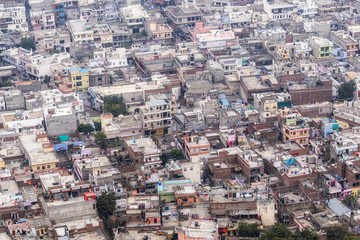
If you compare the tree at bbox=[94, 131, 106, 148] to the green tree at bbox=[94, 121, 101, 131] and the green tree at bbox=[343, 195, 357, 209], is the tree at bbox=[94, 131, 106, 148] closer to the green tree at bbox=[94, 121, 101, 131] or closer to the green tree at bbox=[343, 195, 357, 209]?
the green tree at bbox=[94, 121, 101, 131]

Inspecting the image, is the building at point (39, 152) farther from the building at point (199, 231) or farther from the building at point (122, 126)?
the building at point (199, 231)

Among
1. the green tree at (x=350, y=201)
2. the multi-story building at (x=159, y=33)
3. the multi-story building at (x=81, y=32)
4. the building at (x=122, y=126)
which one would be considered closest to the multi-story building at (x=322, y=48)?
the multi-story building at (x=159, y=33)

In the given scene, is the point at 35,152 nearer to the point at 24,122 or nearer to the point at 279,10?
the point at 24,122

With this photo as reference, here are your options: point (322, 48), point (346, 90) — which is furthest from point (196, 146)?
point (322, 48)

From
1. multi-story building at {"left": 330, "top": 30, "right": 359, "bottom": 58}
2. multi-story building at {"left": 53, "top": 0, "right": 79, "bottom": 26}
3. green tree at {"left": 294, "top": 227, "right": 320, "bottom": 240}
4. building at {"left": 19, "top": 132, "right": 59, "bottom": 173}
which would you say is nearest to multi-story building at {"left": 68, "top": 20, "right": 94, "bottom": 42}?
multi-story building at {"left": 53, "top": 0, "right": 79, "bottom": 26}

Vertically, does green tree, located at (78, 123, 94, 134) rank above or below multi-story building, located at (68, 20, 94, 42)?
below
